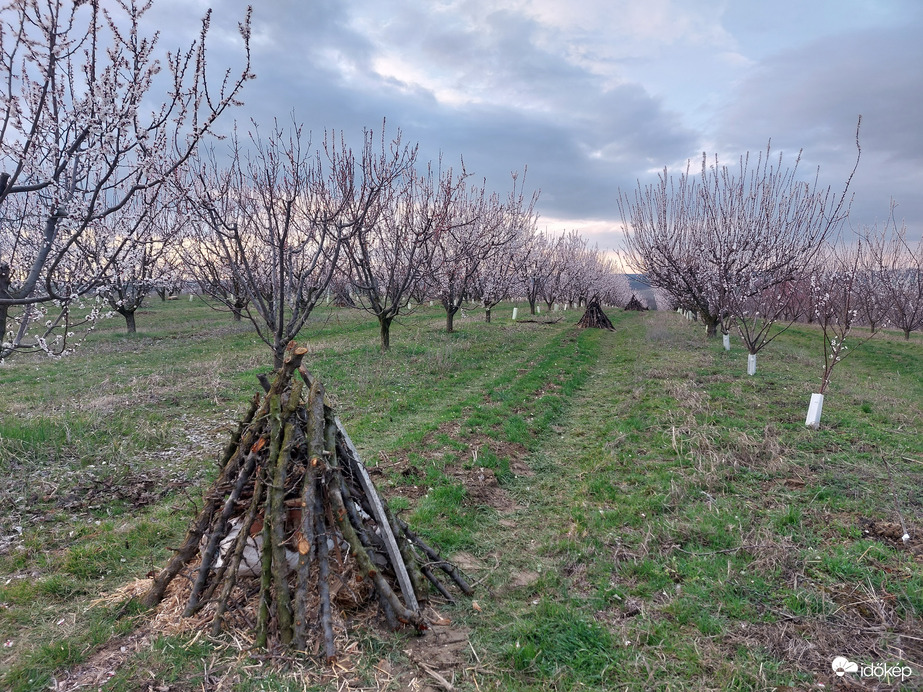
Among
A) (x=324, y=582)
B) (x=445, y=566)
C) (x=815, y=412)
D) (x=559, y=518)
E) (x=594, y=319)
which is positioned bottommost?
(x=559, y=518)

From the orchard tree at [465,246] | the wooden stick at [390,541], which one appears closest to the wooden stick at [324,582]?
the wooden stick at [390,541]

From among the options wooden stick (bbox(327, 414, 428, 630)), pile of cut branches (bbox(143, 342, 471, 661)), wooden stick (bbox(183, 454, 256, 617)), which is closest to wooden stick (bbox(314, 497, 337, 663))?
pile of cut branches (bbox(143, 342, 471, 661))

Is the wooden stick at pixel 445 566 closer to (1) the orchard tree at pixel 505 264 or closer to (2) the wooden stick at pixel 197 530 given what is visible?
(2) the wooden stick at pixel 197 530

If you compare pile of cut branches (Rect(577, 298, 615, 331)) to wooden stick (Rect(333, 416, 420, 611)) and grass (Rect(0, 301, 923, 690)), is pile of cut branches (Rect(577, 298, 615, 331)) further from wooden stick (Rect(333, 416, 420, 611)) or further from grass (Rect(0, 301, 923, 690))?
wooden stick (Rect(333, 416, 420, 611))

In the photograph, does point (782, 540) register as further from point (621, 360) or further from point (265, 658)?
point (621, 360)

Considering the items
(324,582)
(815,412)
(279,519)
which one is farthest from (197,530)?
(815,412)

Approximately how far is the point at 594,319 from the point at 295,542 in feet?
99.7

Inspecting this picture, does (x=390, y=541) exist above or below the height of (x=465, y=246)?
below

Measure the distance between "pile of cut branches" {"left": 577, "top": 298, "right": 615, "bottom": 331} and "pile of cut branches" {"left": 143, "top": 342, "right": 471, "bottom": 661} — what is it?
93.9 ft

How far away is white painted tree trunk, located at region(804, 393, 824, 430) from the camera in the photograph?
8.38 meters

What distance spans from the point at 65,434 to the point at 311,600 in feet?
20.8

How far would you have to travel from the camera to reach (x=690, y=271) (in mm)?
20797

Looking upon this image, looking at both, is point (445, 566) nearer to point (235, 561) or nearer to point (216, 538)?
point (235, 561)

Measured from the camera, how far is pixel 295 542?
146 inches
